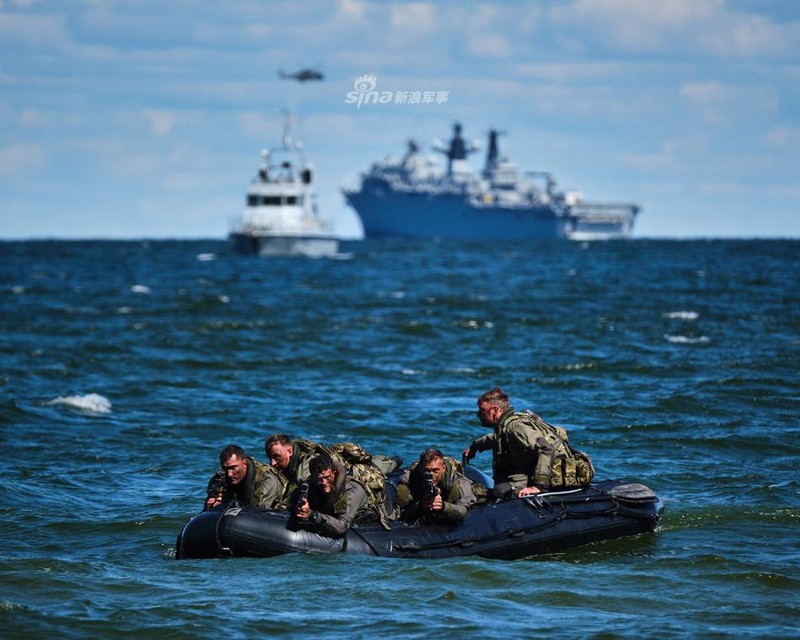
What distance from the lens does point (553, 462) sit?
1300 cm

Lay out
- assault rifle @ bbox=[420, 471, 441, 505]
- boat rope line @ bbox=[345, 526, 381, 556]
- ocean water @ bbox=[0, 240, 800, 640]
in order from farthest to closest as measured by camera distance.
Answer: boat rope line @ bbox=[345, 526, 381, 556], assault rifle @ bbox=[420, 471, 441, 505], ocean water @ bbox=[0, 240, 800, 640]

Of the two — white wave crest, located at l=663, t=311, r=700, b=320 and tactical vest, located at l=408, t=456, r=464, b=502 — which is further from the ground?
white wave crest, located at l=663, t=311, r=700, b=320

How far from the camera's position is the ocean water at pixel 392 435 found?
36.1ft

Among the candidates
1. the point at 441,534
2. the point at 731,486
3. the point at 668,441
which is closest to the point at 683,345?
the point at 668,441

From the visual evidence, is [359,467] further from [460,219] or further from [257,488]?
[460,219]

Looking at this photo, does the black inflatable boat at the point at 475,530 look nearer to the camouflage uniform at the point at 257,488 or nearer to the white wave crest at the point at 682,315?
the camouflage uniform at the point at 257,488

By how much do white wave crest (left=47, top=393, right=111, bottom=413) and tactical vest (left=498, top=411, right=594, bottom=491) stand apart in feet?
40.6

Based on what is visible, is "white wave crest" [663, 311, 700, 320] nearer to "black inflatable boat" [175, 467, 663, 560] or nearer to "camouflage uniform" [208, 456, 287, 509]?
"black inflatable boat" [175, 467, 663, 560]

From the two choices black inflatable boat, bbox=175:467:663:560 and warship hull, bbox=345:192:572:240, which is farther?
warship hull, bbox=345:192:572:240

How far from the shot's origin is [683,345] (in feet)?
104

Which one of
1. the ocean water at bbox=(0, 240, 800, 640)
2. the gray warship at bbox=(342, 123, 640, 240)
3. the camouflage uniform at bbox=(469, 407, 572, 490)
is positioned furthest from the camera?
the gray warship at bbox=(342, 123, 640, 240)

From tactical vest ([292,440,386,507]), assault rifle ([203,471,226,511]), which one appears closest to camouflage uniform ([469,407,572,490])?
tactical vest ([292,440,386,507])

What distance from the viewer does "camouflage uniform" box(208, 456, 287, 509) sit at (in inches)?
471

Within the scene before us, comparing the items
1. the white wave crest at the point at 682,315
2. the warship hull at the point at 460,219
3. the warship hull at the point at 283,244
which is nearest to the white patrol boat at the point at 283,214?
the warship hull at the point at 283,244
